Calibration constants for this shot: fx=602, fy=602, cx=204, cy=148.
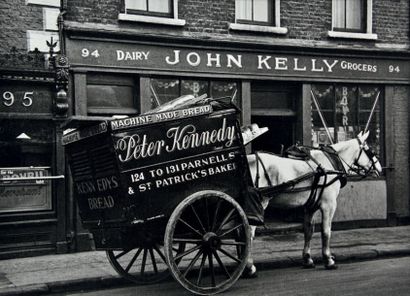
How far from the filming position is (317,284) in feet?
25.9

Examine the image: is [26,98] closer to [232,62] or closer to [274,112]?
Answer: [232,62]

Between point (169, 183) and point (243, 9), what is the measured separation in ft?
21.5

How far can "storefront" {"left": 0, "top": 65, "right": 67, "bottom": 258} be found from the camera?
10.0 metres

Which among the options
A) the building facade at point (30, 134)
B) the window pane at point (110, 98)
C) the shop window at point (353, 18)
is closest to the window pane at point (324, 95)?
the shop window at point (353, 18)

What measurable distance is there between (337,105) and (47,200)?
6.62 m

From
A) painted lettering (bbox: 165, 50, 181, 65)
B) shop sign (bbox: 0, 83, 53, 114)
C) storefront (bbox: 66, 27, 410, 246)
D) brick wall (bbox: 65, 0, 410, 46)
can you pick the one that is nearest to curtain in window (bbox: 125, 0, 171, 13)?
brick wall (bbox: 65, 0, 410, 46)

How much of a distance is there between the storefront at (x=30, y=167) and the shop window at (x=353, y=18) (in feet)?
21.6

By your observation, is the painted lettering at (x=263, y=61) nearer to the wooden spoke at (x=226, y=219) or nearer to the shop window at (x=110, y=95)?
the shop window at (x=110, y=95)

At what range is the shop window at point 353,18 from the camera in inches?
527

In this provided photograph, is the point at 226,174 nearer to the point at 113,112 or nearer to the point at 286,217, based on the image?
the point at 286,217

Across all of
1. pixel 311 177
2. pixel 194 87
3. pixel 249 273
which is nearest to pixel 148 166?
pixel 249 273

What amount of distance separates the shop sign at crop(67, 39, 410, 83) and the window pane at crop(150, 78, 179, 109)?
291mm

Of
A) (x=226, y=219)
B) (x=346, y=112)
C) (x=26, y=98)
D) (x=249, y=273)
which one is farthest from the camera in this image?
(x=346, y=112)

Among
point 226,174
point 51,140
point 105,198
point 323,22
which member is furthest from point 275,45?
point 105,198
